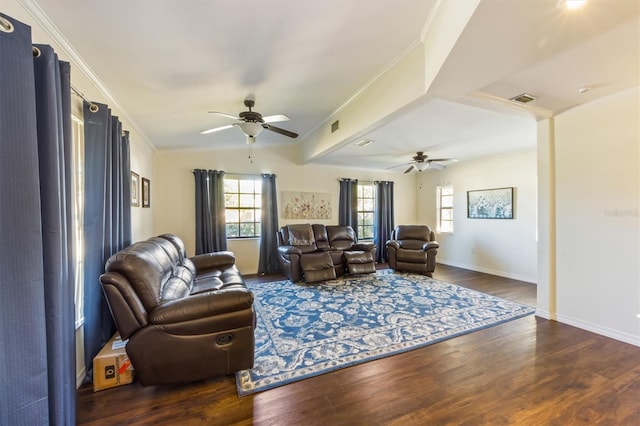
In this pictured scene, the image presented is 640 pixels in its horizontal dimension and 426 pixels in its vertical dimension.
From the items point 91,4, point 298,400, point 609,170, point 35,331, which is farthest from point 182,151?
point 609,170

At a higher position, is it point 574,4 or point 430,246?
point 574,4

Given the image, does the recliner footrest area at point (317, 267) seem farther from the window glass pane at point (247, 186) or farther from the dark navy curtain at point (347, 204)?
the window glass pane at point (247, 186)

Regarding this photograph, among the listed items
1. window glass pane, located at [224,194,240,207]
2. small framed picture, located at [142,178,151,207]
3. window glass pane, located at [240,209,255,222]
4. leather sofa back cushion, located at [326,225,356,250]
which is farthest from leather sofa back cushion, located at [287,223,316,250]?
small framed picture, located at [142,178,151,207]

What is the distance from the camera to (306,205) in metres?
5.92

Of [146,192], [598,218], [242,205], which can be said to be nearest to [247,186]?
[242,205]

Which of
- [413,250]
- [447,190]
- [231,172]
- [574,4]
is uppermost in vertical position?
[574,4]

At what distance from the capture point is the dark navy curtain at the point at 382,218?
21.1ft

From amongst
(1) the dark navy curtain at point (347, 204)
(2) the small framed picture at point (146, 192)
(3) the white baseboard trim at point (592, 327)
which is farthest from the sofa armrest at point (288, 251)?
(3) the white baseboard trim at point (592, 327)

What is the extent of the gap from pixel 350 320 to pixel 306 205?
11.0 feet

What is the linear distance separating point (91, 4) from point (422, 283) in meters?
4.80

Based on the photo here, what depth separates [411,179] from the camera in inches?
279

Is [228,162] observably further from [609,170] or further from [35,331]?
[609,170]

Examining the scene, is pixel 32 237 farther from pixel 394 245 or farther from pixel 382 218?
pixel 382 218

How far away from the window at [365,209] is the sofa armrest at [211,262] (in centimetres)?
367
